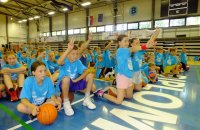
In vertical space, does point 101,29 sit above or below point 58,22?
below

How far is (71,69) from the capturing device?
330cm

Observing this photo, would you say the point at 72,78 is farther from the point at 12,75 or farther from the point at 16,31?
the point at 16,31

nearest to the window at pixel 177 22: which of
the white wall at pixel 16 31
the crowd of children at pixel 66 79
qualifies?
the crowd of children at pixel 66 79

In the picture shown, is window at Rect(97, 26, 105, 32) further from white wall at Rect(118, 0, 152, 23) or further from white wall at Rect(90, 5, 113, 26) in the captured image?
white wall at Rect(118, 0, 152, 23)


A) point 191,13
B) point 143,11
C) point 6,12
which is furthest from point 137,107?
point 6,12

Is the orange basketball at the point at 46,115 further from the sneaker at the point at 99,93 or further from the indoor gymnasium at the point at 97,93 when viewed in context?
the sneaker at the point at 99,93

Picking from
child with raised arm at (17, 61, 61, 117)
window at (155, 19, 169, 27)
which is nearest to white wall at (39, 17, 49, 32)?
window at (155, 19, 169, 27)

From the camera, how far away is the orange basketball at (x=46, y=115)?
2.50 meters

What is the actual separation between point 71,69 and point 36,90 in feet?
Answer: 2.64

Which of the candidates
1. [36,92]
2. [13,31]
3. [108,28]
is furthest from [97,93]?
[13,31]

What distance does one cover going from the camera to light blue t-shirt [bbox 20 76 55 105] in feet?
8.63

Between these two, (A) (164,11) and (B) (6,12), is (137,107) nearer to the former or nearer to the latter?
(A) (164,11)

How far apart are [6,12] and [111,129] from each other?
28.4 metres

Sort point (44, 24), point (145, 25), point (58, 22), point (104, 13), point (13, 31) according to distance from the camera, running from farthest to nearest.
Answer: point (13, 31)
point (44, 24)
point (58, 22)
point (104, 13)
point (145, 25)
